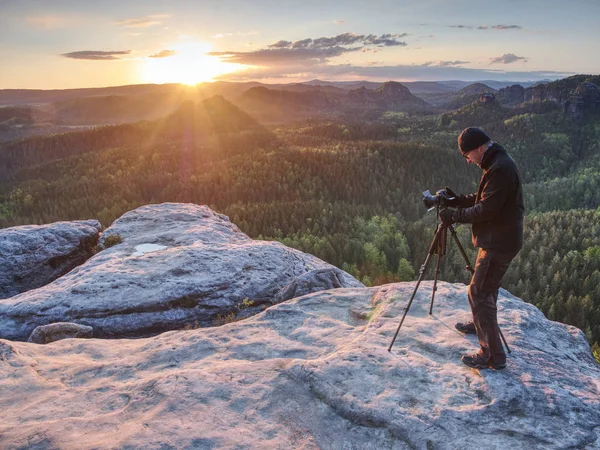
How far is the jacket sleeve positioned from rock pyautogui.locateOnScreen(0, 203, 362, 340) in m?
8.20

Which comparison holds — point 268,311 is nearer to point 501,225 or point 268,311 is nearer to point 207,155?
point 501,225

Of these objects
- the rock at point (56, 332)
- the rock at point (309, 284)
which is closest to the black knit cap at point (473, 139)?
the rock at point (309, 284)

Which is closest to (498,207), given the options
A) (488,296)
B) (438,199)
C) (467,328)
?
(438,199)

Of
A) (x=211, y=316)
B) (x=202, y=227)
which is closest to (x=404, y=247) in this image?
(x=202, y=227)

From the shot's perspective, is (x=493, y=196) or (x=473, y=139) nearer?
(x=493, y=196)

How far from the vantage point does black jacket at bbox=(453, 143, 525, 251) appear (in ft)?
25.3

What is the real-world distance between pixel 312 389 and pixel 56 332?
8496 mm

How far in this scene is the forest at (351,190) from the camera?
3519 cm

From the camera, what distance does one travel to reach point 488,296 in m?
8.41

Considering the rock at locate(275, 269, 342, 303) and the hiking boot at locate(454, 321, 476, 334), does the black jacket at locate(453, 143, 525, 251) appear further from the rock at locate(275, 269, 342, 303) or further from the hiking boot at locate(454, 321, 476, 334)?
the rock at locate(275, 269, 342, 303)

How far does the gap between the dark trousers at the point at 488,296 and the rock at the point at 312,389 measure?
0.57m

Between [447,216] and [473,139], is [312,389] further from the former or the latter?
[473,139]

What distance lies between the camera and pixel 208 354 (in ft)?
32.7

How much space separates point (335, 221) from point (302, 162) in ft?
137
